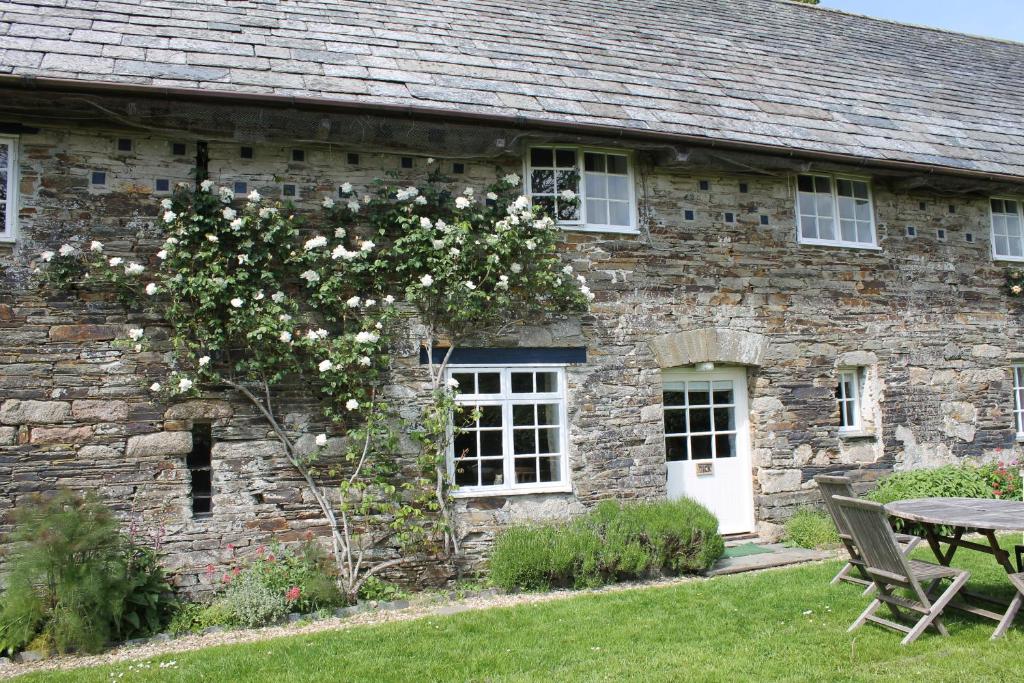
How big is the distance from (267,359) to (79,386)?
1.69 meters

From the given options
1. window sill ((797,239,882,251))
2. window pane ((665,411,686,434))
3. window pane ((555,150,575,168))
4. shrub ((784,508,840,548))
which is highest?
window pane ((555,150,575,168))

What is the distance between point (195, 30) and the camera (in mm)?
8633

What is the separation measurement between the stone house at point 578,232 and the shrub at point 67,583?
2.32 feet

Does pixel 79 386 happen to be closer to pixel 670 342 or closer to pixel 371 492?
pixel 371 492

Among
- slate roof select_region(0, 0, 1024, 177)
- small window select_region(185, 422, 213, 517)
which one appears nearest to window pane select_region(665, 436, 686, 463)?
slate roof select_region(0, 0, 1024, 177)

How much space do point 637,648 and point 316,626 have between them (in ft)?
9.15

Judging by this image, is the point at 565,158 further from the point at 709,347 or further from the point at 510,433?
the point at 510,433

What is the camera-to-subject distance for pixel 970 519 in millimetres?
5461

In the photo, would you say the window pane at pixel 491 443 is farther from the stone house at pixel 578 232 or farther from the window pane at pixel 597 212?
the window pane at pixel 597 212

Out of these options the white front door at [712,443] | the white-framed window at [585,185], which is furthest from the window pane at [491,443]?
the white-framed window at [585,185]

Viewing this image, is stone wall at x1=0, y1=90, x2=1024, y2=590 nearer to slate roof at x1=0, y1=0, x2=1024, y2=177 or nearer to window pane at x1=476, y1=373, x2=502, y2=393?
slate roof at x1=0, y1=0, x2=1024, y2=177

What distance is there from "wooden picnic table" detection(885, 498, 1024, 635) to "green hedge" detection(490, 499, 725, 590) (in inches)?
88.4

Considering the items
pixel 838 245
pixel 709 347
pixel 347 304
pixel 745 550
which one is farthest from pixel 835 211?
pixel 347 304

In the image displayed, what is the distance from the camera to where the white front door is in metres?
9.41
